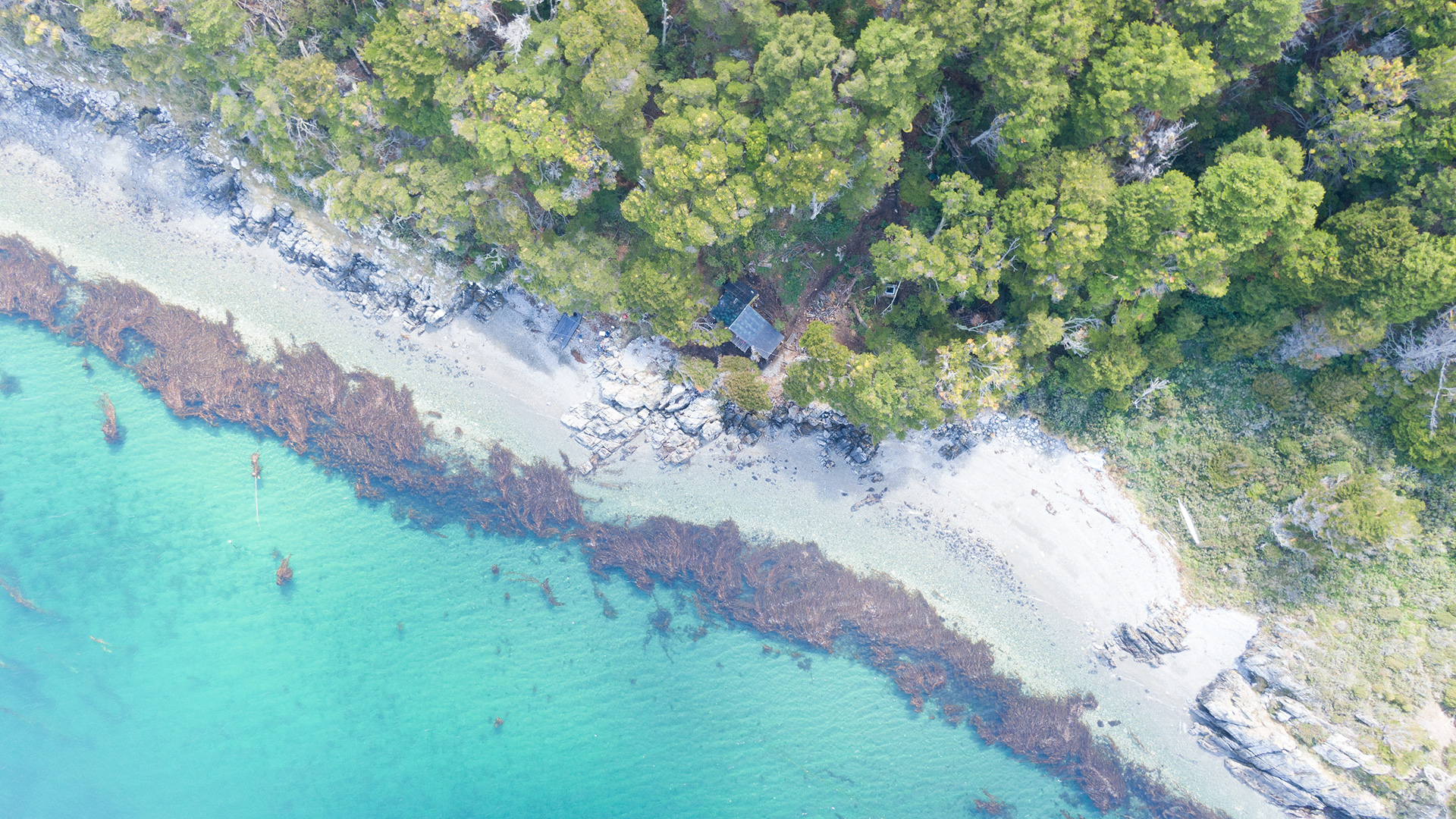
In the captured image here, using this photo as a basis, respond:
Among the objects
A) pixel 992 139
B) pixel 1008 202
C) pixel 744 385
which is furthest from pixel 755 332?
pixel 992 139

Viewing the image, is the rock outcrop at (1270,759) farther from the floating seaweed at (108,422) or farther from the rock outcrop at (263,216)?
the floating seaweed at (108,422)

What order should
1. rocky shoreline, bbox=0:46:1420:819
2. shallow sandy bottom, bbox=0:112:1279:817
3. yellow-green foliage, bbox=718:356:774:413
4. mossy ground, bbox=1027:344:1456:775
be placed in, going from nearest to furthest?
mossy ground, bbox=1027:344:1456:775, yellow-green foliage, bbox=718:356:774:413, rocky shoreline, bbox=0:46:1420:819, shallow sandy bottom, bbox=0:112:1279:817

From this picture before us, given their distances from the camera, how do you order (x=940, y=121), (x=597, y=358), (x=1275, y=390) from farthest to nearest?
(x=597, y=358)
(x=1275, y=390)
(x=940, y=121)

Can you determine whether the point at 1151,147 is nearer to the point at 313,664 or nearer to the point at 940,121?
the point at 940,121

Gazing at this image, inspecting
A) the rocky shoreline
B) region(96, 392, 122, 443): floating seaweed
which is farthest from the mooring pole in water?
the rocky shoreline

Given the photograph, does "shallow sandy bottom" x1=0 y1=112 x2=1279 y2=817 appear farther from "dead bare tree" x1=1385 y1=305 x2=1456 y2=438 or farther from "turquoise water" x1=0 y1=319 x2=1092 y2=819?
"dead bare tree" x1=1385 y1=305 x2=1456 y2=438
